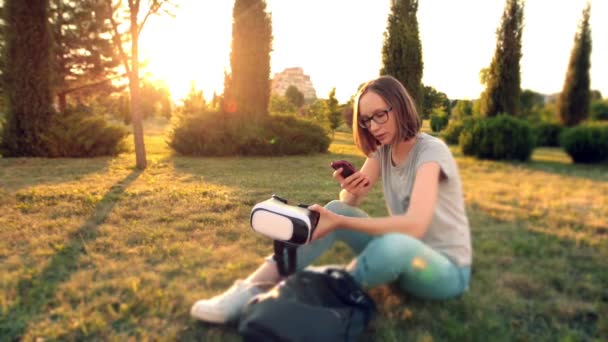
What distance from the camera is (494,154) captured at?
384 inches

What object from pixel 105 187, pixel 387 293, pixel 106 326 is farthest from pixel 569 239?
pixel 105 187

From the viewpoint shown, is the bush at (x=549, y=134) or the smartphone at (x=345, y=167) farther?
the bush at (x=549, y=134)

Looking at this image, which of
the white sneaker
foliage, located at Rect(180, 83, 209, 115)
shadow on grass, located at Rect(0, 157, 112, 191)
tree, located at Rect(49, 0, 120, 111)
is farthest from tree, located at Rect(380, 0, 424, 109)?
tree, located at Rect(49, 0, 120, 111)

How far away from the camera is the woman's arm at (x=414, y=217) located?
1.74 meters

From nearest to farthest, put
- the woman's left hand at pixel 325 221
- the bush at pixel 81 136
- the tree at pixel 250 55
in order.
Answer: the woman's left hand at pixel 325 221 < the bush at pixel 81 136 < the tree at pixel 250 55

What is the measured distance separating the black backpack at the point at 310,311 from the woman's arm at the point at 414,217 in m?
0.23

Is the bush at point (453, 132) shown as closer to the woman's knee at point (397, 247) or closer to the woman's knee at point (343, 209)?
the woman's knee at point (343, 209)

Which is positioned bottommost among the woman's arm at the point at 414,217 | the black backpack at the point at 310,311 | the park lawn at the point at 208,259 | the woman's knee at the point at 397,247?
the park lawn at the point at 208,259

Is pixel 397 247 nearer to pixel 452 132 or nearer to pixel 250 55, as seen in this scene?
pixel 250 55

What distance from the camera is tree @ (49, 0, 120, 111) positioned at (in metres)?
16.2

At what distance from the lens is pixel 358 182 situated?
7.32ft

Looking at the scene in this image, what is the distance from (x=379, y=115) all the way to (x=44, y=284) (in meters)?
2.28

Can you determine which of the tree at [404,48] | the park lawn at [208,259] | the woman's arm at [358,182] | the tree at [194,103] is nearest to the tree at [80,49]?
the tree at [194,103]

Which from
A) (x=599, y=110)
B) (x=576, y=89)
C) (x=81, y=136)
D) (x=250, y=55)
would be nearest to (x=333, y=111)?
(x=250, y=55)
